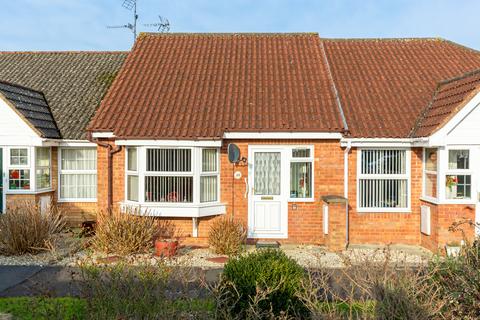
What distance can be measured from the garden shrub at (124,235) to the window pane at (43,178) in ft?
13.6

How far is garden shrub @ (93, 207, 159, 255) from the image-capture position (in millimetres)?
11227

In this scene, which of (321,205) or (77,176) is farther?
(77,176)

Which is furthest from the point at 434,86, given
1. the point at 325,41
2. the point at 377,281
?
the point at 377,281

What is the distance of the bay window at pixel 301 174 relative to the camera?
13078mm

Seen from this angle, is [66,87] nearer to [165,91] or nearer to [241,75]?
[165,91]

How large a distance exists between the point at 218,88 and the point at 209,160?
2874 mm

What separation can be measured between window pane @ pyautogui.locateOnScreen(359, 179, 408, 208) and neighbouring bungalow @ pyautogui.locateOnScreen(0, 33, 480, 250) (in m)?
0.03

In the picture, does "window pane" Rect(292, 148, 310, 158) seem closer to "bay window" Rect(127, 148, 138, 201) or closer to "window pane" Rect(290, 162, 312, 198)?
"window pane" Rect(290, 162, 312, 198)

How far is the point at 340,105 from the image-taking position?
13891 millimetres

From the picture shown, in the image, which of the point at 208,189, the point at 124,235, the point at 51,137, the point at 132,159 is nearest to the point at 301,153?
Result: the point at 208,189

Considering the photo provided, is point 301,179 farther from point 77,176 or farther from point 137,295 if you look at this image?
point 137,295

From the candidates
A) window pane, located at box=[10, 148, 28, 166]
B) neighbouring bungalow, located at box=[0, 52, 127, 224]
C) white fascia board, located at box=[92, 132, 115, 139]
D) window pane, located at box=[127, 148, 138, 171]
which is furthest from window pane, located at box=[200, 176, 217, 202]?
window pane, located at box=[10, 148, 28, 166]

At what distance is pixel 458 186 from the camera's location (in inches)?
464

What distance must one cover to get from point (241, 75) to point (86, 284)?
11.0 m
